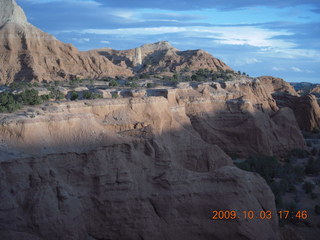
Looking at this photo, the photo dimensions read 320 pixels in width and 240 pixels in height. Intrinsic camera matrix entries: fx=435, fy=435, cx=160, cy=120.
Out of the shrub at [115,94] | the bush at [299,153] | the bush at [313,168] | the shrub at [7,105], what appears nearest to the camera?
the shrub at [7,105]

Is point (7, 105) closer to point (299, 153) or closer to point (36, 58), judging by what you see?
point (299, 153)

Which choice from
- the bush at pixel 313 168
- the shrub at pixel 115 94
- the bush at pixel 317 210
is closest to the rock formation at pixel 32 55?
the shrub at pixel 115 94

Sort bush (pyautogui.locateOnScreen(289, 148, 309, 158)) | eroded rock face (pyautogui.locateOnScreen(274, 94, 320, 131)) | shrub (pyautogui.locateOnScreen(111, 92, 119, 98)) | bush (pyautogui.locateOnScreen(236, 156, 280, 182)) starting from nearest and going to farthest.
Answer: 1. shrub (pyautogui.locateOnScreen(111, 92, 119, 98))
2. bush (pyautogui.locateOnScreen(236, 156, 280, 182))
3. bush (pyautogui.locateOnScreen(289, 148, 309, 158))
4. eroded rock face (pyautogui.locateOnScreen(274, 94, 320, 131))

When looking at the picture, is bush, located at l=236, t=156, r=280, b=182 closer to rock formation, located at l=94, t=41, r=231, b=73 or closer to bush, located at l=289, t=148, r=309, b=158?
bush, located at l=289, t=148, r=309, b=158

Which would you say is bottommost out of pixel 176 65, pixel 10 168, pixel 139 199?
pixel 139 199

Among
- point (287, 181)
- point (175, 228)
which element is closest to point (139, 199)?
point (175, 228)

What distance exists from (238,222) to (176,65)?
1915 inches

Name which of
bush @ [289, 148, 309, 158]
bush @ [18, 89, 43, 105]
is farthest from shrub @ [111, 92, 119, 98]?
bush @ [289, 148, 309, 158]

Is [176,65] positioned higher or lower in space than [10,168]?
higher

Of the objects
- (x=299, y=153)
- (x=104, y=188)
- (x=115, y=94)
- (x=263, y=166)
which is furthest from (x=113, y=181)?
(x=299, y=153)

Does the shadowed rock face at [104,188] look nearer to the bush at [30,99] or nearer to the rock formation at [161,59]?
the bush at [30,99]

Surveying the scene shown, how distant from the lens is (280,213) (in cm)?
2172

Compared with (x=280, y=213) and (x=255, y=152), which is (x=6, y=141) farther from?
(x=255, y=152)
